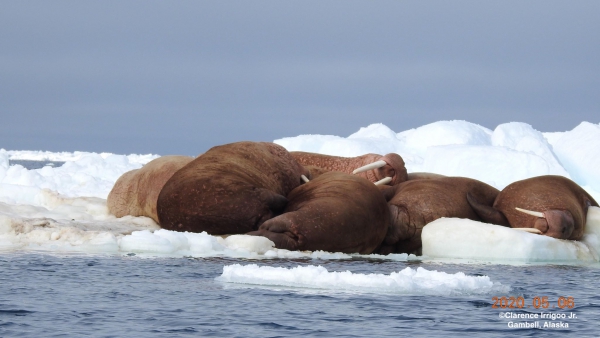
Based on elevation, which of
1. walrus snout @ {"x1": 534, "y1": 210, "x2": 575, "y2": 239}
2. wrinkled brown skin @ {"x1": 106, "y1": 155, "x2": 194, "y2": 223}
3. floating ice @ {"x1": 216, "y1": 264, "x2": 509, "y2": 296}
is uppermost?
wrinkled brown skin @ {"x1": 106, "y1": 155, "x2": 194, "y2": 223}

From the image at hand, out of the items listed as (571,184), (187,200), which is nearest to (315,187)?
(187,200)

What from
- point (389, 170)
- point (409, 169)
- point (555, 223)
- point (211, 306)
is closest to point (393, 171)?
point (389, 170)

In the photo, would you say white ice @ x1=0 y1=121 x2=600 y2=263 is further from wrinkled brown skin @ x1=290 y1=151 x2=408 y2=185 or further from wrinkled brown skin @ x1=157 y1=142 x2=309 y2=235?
wrinkled brown skin @ x1=290 y1=151 x2=408 y2=185

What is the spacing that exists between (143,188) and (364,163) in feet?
13.1

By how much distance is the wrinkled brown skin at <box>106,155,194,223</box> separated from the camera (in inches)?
616

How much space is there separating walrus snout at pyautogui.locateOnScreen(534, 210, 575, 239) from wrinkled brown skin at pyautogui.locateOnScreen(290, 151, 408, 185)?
287 centimetres

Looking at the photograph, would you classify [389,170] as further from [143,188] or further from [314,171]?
[143,188]

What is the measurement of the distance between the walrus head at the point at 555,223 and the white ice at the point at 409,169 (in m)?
0.22

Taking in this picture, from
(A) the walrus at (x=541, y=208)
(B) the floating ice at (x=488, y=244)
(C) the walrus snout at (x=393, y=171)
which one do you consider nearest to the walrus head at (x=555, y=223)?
(A) the walrus at (x=541, y=208)

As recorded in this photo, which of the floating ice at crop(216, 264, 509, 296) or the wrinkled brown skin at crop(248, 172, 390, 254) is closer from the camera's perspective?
the floating ice at crop(216, 264, 509, 296)

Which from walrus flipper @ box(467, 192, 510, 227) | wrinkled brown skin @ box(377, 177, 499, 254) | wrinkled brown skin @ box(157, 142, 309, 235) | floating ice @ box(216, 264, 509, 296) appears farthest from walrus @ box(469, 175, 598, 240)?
floating ice @ box(216, 264, 509, 296)

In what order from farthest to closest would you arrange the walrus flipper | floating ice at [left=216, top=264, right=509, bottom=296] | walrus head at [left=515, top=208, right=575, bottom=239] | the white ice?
1. the walrus flipper
2. walrus head at [left=515, top=208, right=575, bottom=239]
3. the white ice
4. floating ice at [left=216, top=264, right=509, bottom=296]

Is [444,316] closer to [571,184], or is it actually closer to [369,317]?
[369,317]

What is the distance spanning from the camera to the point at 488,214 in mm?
14805
